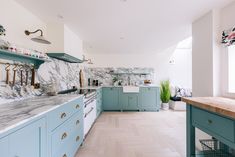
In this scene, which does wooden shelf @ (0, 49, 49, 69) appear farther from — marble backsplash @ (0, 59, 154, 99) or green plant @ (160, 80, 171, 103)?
green plant @ (160, 80, 171, 103)

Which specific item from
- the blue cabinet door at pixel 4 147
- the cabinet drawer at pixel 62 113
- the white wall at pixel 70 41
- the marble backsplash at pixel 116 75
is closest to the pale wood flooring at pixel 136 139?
the cabinet drawer at pixel 62 113

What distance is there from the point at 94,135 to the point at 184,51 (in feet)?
15.1

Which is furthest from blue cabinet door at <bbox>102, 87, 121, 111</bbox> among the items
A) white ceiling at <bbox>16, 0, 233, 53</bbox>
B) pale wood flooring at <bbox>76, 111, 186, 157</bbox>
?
white ceiling at <bbox>16, 0, 233, 53</bbox>

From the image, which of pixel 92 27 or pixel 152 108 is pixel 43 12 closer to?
pixel 92 27

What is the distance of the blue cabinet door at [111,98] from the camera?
4.89m

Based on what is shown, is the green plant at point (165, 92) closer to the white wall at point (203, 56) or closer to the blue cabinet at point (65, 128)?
the white wall at point (203, 56)

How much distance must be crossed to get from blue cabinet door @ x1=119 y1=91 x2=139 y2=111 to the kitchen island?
10.6ft

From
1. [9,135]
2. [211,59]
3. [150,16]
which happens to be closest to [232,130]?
[211,59]

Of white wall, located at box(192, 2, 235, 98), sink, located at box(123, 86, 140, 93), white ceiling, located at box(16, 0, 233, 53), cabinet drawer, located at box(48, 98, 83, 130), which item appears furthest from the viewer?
sink, located at box(123, 86, 140, 93)

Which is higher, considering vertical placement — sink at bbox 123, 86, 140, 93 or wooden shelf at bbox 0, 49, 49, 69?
wooden shelf at bbox 0, 49, 49, 69

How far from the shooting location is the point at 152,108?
4.91 meters

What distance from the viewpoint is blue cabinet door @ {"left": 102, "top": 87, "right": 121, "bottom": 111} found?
4.89 m

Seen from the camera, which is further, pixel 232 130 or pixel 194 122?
pixel 194 122

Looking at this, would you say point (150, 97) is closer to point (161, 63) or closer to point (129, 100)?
point (129, 100)
